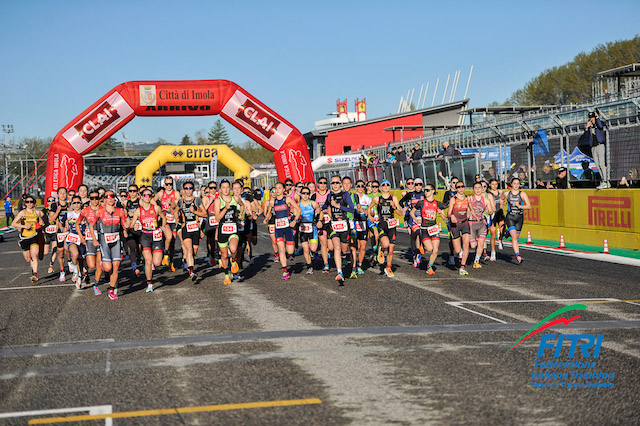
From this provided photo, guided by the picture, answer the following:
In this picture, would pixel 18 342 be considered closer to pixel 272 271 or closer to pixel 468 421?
pixel 468 421

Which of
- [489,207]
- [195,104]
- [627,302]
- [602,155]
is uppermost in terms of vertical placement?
[195,104]

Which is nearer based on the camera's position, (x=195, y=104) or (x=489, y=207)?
(x=489, y=207)

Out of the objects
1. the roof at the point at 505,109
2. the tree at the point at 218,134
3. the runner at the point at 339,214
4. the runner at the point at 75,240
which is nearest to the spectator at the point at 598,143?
the runner at the point at 339,214

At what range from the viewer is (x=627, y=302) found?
1009 cm

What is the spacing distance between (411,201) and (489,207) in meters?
1.81

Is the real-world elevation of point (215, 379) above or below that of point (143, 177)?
below

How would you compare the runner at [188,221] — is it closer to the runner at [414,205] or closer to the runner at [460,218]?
the runner at [414,205]

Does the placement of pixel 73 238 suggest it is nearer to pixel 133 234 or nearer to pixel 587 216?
pixel 133 234

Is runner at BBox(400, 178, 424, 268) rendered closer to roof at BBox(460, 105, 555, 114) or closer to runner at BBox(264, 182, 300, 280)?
runner at BBox(264, 182, 300, 280)

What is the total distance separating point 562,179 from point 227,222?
10.9m

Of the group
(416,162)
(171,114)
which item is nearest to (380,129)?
(416,162)

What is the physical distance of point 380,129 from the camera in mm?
68062

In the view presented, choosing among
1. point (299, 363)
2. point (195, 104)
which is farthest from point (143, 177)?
point (299, 363)

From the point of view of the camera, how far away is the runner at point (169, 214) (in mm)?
14719
